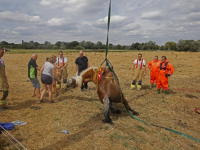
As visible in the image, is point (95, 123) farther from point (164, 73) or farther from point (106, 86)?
point (164, 73)

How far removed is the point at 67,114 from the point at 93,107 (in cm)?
110

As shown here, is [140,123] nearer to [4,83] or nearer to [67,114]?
[67,114]

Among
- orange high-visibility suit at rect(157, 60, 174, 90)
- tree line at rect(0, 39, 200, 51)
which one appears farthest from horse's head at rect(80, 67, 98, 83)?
tree line at rect(0, 39, 200, 51)

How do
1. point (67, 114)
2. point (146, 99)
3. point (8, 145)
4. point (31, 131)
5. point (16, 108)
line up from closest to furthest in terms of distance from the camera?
point (8, 145), point (31, 131), point (67, 114), point (16, 108), point (146, 99)

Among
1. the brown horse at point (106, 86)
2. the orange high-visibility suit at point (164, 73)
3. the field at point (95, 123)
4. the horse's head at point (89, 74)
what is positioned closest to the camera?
the field at point (95, 123)

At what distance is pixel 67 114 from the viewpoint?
4.77m

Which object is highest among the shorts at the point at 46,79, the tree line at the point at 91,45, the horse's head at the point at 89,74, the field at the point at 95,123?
the tree line at the point at 91,45

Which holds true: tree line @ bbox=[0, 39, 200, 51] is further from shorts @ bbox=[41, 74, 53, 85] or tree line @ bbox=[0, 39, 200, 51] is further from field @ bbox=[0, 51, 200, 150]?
shorts @ bbox=[41, 74, 53, 85]

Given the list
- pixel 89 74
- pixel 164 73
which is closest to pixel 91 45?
pixel 164 73

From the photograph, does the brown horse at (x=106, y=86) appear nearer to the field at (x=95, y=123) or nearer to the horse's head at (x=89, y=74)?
the horse's head at (x=89, y=74)

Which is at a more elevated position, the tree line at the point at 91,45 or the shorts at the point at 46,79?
the tree line at the point at 91,45

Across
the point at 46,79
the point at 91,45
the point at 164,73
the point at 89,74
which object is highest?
the point at 91,45

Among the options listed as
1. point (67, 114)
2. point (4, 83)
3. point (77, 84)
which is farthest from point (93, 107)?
point (4, 83)

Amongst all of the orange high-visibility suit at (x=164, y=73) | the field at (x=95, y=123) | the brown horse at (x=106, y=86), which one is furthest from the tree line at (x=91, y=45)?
the brown horse at (x=106, y=86)
